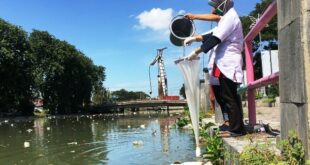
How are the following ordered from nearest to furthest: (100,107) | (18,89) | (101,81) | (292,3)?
(292,3), (18,89), (100,107), (101,81)

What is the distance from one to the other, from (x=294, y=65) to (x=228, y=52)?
1.99 m

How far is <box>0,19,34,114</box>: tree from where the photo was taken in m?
52.3

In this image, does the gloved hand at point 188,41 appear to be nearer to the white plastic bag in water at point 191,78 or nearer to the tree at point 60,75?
the white plastic bag in water at point 191,78

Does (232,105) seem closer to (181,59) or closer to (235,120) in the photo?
(235,120)

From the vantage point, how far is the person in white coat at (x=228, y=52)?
16.2 ft

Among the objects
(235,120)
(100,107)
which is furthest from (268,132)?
(100,107)

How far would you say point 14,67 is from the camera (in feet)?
176

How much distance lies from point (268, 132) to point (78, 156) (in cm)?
469

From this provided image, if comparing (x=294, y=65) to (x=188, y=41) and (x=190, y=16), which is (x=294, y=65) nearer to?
(x=188, y=41)

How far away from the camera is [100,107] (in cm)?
7350

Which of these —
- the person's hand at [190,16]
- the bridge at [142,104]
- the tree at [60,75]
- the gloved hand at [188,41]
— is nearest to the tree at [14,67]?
the tree at [60,75]

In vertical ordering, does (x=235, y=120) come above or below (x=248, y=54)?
below

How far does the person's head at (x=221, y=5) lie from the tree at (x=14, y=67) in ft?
159

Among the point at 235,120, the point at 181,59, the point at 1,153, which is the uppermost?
the point at 181,59
